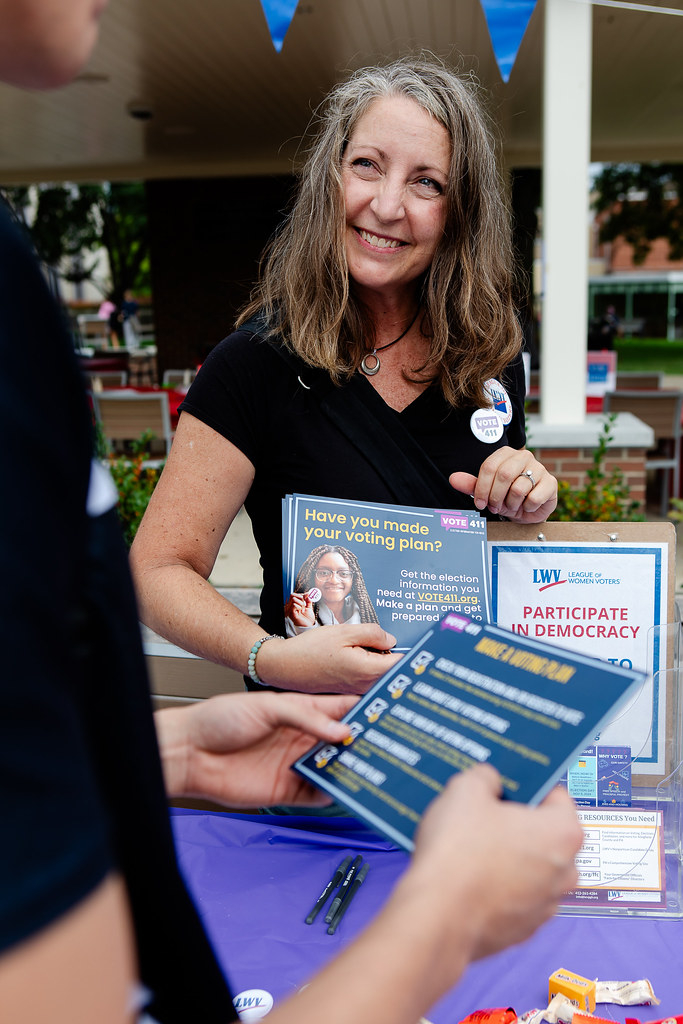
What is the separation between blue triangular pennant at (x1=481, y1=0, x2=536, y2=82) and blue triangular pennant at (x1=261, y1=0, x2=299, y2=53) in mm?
1070

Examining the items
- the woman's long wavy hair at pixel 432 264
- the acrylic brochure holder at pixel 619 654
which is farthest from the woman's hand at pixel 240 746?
the woman's long wavy hair at pixel 432 264

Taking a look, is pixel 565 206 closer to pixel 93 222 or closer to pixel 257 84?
pixel 257 84

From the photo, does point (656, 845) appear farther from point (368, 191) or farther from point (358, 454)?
point (368, 191)

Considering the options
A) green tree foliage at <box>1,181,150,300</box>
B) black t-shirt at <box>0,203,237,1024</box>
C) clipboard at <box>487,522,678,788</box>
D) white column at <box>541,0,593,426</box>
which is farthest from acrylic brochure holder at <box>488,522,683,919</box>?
green tree foliage at <box>1,181,150,300</box>

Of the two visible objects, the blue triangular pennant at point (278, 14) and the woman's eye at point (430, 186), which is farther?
the blue triangular pennant at point (278, 14)

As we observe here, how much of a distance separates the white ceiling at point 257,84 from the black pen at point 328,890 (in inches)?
114

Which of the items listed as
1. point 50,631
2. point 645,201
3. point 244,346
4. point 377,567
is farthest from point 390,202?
point 645,201

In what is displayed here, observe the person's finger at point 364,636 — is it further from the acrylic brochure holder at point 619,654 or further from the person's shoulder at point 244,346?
the person's shoulder at point 244,346

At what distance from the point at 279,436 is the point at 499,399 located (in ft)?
1.63

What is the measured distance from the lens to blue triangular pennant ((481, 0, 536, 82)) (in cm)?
407

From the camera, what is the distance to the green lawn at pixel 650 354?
2712 centimetres

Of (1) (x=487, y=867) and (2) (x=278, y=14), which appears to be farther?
(2) (x=278, y=14)

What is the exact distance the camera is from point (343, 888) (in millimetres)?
1305

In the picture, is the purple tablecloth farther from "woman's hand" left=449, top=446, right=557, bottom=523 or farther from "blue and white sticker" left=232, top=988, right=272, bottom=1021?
"woman's hand" left=449, top=446, right=557, bottom=523
